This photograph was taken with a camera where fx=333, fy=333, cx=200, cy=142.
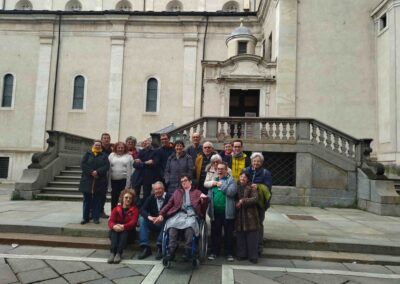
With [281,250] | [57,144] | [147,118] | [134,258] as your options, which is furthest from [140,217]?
[147,118]

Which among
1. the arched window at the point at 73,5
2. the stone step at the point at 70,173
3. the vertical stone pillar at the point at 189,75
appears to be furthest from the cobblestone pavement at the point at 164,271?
the arched window at the point at 73,5

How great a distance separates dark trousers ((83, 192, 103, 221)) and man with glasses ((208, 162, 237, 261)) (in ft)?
9.34

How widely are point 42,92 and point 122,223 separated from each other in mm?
20216

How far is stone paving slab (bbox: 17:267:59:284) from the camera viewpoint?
15.3 ft

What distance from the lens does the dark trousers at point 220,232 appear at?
5.85m

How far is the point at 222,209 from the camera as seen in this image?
5.79 meters

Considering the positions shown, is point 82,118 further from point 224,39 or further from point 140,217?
point 140,217

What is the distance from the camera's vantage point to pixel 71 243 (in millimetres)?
6320

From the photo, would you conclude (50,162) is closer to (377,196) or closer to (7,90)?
(377,196)

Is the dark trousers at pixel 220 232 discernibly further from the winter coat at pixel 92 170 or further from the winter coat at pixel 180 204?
the winter coat at pixel 92 170

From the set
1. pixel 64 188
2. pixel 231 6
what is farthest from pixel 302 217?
pixel 231 6

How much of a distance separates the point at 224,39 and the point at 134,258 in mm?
19276

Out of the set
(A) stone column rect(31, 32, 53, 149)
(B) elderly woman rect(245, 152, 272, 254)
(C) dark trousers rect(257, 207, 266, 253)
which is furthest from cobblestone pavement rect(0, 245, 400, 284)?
(A) stone column rect(31, 32, 53, 149)

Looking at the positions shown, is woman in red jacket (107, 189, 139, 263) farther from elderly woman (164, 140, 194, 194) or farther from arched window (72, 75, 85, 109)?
arched window (72, 75, 85, 109)
